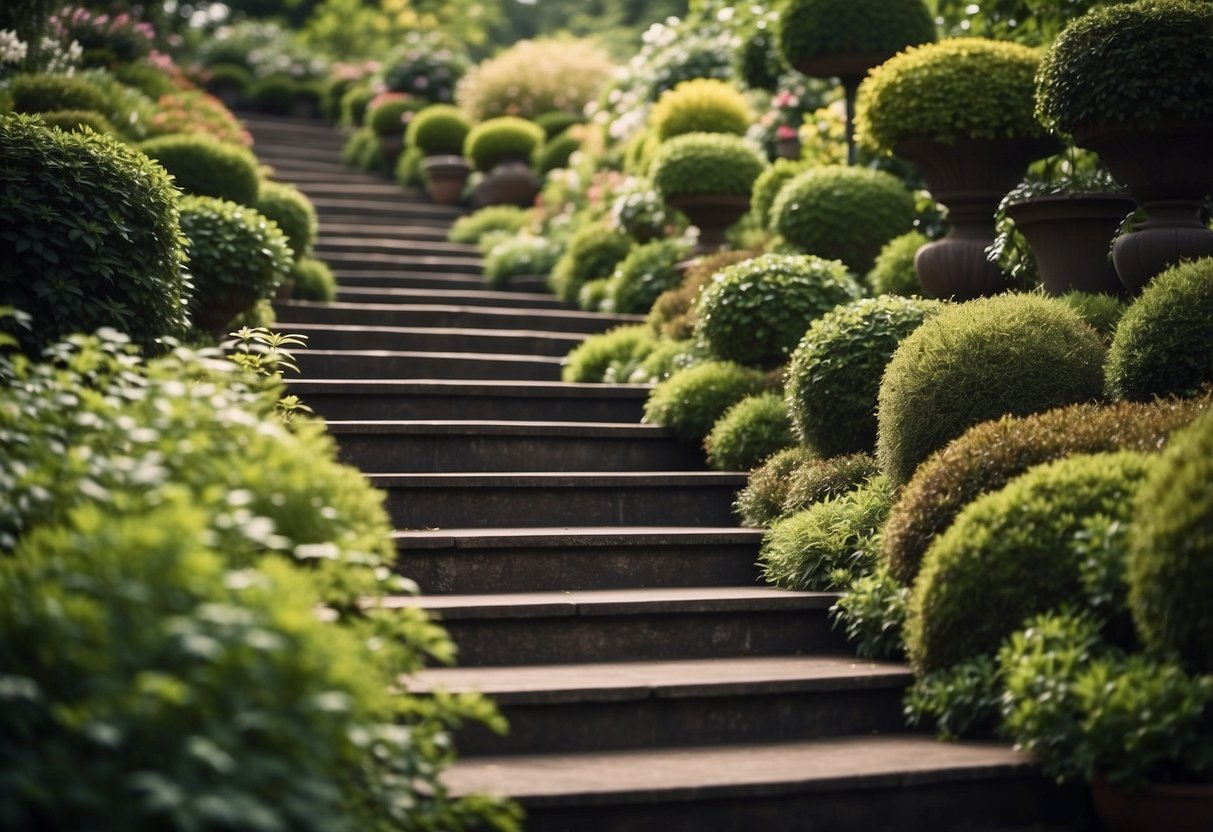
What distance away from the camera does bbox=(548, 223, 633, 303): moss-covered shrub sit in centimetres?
1023

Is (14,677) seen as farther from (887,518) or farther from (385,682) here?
(887,518)

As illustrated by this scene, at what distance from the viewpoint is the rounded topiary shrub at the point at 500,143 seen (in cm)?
1376

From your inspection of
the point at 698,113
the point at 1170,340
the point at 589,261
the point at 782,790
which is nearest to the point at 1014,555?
the point at 782,790

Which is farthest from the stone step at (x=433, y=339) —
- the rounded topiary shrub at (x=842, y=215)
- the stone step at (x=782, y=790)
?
the stone step at (x=782, y=790)

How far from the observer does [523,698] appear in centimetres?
430

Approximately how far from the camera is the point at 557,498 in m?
6.15

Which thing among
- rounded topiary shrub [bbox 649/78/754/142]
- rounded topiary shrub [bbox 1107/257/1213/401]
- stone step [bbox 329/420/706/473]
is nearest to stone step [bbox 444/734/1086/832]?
rounded topiary shrub [bbox 1107/257/1213/401]

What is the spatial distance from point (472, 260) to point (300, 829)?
8969 millimetres

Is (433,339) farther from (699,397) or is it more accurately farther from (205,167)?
(699,397)

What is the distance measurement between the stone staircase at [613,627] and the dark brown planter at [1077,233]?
178 cm

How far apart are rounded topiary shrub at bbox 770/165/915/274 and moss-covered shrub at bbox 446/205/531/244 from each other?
175 inches

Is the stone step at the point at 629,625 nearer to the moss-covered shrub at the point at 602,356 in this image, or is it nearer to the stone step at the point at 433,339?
the moss-covered shrub at the point at 602,356

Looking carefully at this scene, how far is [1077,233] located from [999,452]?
2.15 meters

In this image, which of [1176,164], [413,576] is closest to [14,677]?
[413,576]
